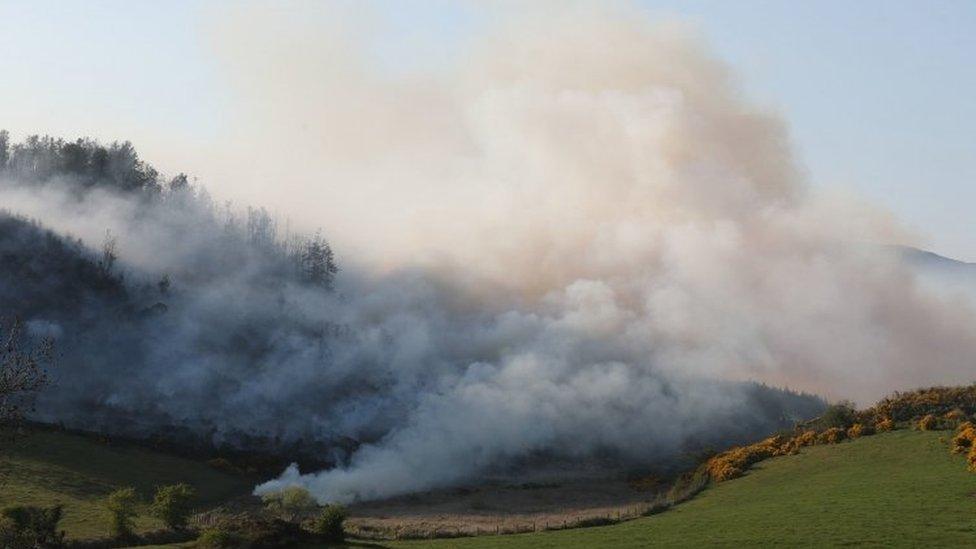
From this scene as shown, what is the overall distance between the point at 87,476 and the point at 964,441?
91.5 meters

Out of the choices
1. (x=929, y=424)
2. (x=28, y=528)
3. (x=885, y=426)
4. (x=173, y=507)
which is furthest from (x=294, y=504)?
(x=929, y=424)

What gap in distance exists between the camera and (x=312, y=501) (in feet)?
334

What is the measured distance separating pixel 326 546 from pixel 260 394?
8435 cm

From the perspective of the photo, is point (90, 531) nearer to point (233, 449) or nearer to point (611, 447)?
point (233, 449)

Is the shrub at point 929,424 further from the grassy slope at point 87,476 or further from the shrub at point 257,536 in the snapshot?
the grassy slope at point 87,476

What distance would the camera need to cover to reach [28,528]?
6631 centimetres

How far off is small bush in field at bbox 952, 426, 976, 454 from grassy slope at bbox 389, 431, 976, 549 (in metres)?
1.17

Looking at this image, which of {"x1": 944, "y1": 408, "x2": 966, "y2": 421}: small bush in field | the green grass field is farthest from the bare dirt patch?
{"x1": 944, "y1": 408, "x2": 966, "y2": 421}: small bush in field

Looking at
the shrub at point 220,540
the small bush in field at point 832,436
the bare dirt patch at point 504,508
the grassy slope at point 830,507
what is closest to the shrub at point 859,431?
the small bush in field at point 832,436

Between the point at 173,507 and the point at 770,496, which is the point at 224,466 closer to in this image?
the point at 173,507

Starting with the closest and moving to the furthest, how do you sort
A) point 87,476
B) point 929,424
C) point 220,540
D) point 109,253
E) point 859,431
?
1. point 220,540
2. point 929,424
3. point 859,431
4. point 87,476
5. point 109,253

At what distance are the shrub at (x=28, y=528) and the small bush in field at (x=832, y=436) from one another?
7654 cm

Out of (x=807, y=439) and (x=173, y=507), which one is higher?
(x=807, y=439)

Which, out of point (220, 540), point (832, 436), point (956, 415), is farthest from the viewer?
point (832, 436)
